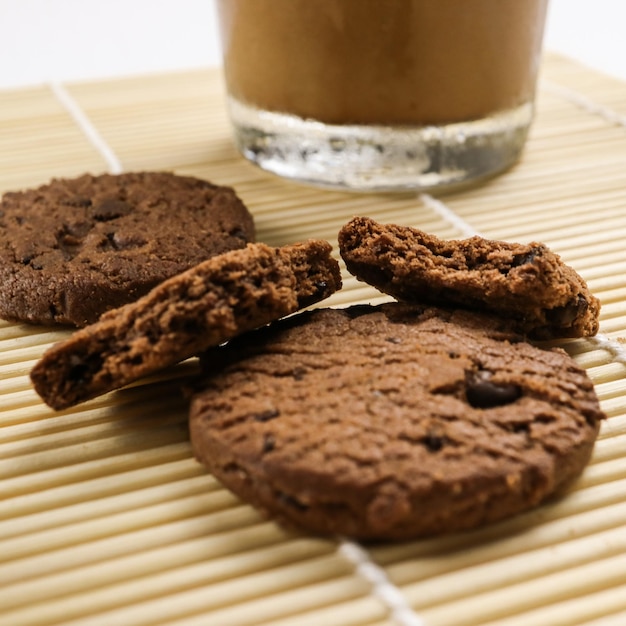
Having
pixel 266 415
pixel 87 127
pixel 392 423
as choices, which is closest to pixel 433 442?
pixel 392 423

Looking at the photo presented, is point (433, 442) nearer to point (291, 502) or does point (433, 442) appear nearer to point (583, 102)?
point (291, 502)

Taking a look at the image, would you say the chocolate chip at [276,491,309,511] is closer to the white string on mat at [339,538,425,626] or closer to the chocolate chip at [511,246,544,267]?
the white string on mat at [339,538,425,626]

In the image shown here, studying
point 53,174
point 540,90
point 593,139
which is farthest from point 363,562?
point 540,90

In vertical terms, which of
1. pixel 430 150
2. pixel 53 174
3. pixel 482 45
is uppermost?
pixel 482 45

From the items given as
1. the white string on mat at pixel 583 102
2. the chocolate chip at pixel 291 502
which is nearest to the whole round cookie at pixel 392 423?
the chocolate chip at pixel 291 502

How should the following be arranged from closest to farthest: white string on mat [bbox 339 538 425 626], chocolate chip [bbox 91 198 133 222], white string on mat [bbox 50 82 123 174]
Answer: white string on mat [bbox 339 538 425 626] → chocolate chip [bbox 91 198 133 222] → white string on mat [bbox 50 82 123 174]

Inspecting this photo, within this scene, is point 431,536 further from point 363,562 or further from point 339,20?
Result: point 339,20

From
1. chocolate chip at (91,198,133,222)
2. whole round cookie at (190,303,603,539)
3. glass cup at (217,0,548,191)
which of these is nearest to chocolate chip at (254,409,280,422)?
whole round cookie at (190,303,603,539)
